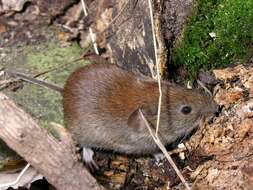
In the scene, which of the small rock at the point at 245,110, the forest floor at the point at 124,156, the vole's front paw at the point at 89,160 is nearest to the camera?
the forest floor at the point at 124,156

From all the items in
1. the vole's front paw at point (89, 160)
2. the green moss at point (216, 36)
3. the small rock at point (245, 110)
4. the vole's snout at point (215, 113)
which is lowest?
the vole's front paw at point (89, 160)

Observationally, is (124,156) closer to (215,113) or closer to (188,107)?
(188,107)

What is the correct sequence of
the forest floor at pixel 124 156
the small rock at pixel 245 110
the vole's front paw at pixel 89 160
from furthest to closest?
the vole's front paw at pixel 89 160 → the small rock at pixel 245 110 → the forest floor at pixel 124 156

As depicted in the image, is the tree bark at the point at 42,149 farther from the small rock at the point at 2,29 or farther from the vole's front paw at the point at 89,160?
the small rock at the point at 2,29

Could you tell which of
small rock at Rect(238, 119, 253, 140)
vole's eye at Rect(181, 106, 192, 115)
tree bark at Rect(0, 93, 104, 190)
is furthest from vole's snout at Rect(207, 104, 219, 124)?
tree bark at Rect(0, 93, 104, 190)

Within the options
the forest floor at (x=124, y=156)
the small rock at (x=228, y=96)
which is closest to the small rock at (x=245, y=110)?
the forest floor at (x=124, y=156)
